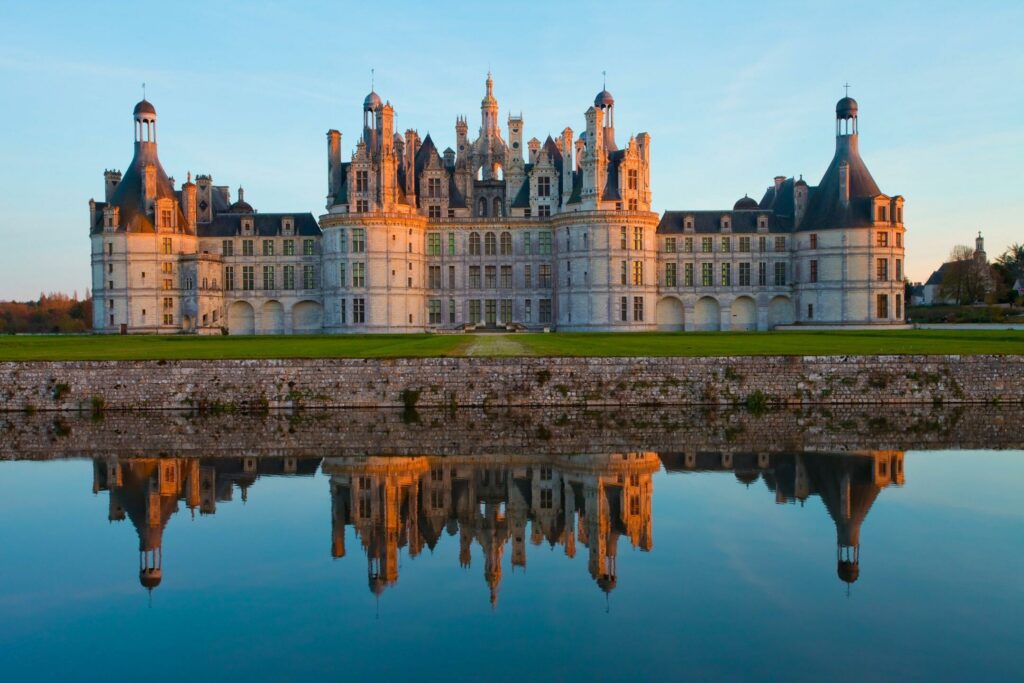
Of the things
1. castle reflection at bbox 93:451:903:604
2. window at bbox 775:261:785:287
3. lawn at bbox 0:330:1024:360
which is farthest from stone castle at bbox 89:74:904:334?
castle reflection at bbox 93:451:903:604

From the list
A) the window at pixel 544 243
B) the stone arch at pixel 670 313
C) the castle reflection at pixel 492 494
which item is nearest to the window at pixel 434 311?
the window at pixel 544 243

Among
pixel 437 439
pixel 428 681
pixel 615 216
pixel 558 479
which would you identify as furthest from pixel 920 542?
pixel 615 216

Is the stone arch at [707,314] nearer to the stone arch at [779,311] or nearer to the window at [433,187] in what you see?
the stone arch at [779,311]

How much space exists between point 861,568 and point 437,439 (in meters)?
13.6

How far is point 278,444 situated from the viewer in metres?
24.2

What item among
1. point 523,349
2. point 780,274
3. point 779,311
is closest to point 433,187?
point 780,274

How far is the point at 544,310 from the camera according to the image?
7044 centimetres

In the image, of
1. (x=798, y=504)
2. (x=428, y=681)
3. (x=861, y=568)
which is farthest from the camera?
(x=798, y=504)

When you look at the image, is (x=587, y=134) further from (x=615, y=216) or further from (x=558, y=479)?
(x=558, y=479)

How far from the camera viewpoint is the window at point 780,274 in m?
68.8

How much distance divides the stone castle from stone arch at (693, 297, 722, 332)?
4.2 inches

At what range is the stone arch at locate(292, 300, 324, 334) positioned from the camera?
70.5 metres

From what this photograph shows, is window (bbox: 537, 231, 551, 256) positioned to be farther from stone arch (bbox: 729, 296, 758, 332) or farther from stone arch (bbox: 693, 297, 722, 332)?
stone arch (bbox: 729, 296, 758, 332)

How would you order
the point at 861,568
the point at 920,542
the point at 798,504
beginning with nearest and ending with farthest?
the point at 861,568 → the point at 920,542 → the point at 798,504
